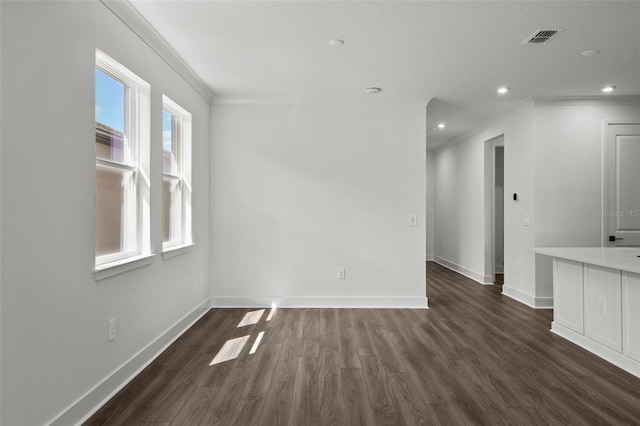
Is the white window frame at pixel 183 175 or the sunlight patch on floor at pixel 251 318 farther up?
the white window frame at pixel 183 175

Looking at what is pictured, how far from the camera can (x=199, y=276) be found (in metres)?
4.19

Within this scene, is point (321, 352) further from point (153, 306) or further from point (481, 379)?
point (153, 306)

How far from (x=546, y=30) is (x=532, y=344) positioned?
2.64 meters

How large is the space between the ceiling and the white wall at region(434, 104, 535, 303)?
2.49ft

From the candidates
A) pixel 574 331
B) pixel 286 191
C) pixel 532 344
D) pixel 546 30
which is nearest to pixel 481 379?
pixel 532 344

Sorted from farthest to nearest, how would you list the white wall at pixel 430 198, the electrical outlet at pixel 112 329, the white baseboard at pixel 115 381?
the white wall at pixel 430 198, the electrical outlet at pixel 112 329, the white baseboard at pixel 115 381

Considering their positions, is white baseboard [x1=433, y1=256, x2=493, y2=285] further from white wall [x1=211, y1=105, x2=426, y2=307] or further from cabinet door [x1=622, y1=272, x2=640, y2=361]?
cabinet door [x1=622, y1=272, x2=640, y2=361]

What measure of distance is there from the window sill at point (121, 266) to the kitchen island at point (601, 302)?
3.49 m

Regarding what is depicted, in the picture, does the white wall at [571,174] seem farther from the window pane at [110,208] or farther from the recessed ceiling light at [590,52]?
the window pane at [110,208]

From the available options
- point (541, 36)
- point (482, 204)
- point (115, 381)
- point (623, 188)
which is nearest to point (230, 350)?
point (115, 381)

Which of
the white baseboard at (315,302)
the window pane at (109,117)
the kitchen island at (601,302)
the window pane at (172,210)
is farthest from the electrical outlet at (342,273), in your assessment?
the window pane at (109,117)

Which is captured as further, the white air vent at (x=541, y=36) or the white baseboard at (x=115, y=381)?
the white air vent at (x=541, y=36)

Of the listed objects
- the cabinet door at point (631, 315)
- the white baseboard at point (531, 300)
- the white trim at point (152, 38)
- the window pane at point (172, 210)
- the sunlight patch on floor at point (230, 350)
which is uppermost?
the white trim at point (152, 38)

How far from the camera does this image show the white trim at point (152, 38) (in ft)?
7.98
